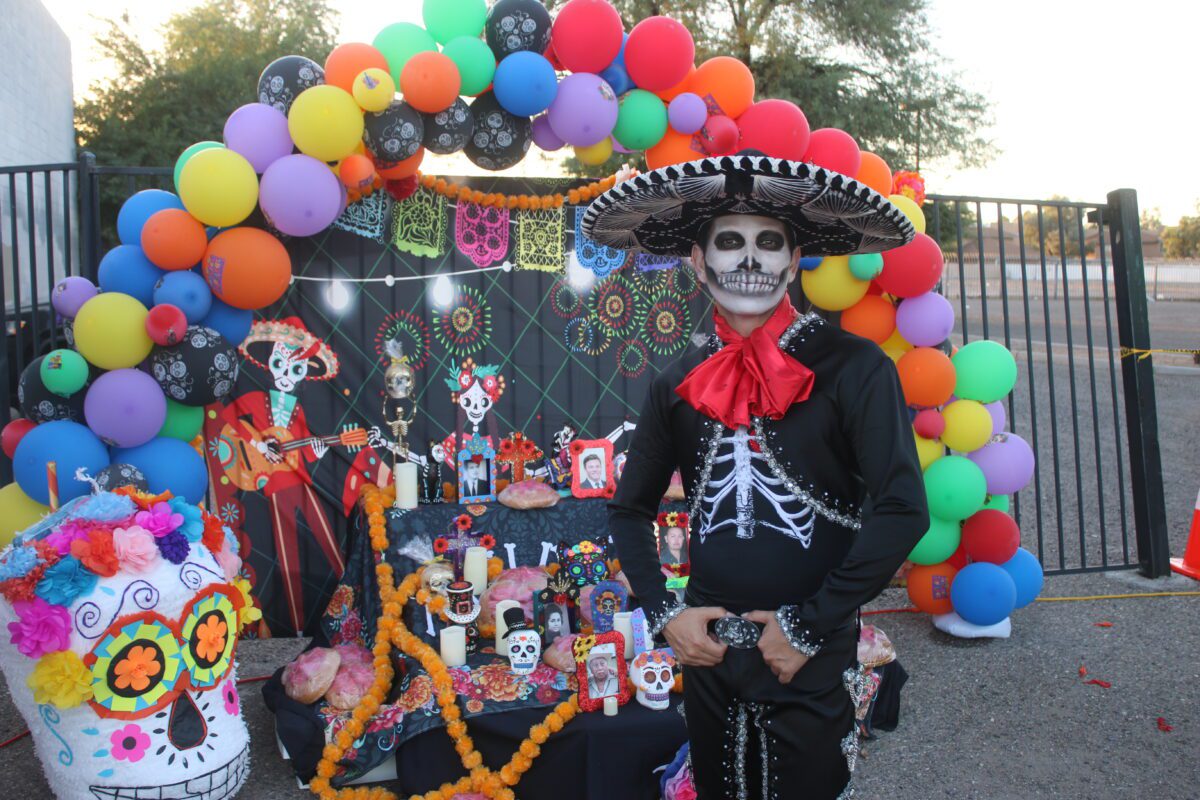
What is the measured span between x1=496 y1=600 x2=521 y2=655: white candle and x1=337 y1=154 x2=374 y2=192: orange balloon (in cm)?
186

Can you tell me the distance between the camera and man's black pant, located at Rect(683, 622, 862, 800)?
183 cm

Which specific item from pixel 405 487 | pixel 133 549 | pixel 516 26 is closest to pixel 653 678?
pixel 405 487

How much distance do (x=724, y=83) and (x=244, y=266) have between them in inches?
89.0

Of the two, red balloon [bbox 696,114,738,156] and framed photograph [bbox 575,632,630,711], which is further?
red balloon [bbox 696,114,738,156]

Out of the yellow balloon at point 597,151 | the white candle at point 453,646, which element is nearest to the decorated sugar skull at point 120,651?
the white candle at point 453,646

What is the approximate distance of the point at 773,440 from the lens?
1890mm

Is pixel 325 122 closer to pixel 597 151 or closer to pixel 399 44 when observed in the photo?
pixel 399 44

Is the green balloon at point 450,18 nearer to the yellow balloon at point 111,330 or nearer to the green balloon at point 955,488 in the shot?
the yellow balloon at point 111,330

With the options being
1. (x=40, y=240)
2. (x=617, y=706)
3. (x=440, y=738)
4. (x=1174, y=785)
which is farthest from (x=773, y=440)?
(x=40, y=240)

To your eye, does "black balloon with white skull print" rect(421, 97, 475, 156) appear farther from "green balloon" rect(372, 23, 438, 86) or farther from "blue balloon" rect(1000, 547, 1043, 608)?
"blue balloon" rect(1000, 547, 1043, 608)

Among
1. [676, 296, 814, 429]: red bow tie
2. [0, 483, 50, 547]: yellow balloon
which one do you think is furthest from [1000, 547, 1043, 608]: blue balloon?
[0, 483, 50, 547]: yellow balloon

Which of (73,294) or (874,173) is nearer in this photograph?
(73,294)

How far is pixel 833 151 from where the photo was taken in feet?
14.3

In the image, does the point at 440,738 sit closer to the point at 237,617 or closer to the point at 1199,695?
the point at 237,617
